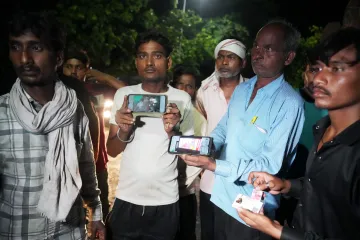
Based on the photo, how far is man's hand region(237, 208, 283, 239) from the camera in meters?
1.85

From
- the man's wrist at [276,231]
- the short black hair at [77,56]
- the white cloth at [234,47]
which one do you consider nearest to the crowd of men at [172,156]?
the man's wrist at [276,231]

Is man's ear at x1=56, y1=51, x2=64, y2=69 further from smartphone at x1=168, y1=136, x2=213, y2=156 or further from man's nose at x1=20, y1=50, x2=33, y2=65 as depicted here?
smartphone at x1=168, y1=136, x2=213, y2=156

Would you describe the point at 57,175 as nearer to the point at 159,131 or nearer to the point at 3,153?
the point at 3,153

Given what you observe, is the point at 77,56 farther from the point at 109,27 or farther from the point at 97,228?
the point at 109,27

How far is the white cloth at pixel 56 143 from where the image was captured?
1995 mm

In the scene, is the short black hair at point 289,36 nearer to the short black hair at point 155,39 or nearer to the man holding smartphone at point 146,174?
the short black hair at point 155,39

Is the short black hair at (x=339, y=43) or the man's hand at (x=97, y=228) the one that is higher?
the short black hair at (x=339, y=43)

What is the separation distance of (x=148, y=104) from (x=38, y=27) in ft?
3.33

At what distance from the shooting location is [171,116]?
2635 millimetres

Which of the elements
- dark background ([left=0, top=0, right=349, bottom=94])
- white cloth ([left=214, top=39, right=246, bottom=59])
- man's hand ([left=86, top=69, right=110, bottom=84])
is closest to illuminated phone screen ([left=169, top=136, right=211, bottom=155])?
white cloth ([left=214, top=39, right=246, bottom=59])

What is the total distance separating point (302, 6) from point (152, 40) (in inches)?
951

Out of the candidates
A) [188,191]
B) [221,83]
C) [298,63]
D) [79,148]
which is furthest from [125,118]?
[298,63]

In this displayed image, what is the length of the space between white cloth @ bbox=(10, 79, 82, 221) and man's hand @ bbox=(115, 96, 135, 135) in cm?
49

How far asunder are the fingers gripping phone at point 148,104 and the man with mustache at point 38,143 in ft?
1.83
